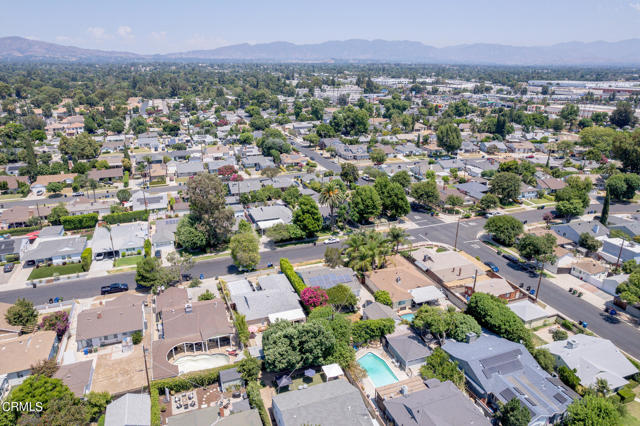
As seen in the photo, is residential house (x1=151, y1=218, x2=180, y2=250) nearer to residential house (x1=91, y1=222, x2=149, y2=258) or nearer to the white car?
residential house (x1=91, y1=222, x2=149, y2=258)

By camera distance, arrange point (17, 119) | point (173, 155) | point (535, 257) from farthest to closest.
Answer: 1. point (17, 119)
2. point (173, 155)
3. point (535, 257)

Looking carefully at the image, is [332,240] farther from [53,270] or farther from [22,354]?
[22,354]

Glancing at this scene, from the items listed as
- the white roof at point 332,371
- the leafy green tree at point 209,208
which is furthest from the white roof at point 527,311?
the leafy green tree at point 209,208

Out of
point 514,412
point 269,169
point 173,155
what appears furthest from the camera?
point 173,155

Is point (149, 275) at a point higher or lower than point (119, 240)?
higher

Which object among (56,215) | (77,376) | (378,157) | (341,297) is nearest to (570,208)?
(378,157)

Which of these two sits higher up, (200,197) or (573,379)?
(200,197)

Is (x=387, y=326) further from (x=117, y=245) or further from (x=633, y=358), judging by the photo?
(x=117, y=245)

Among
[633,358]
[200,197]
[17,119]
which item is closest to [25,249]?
[200,197]
